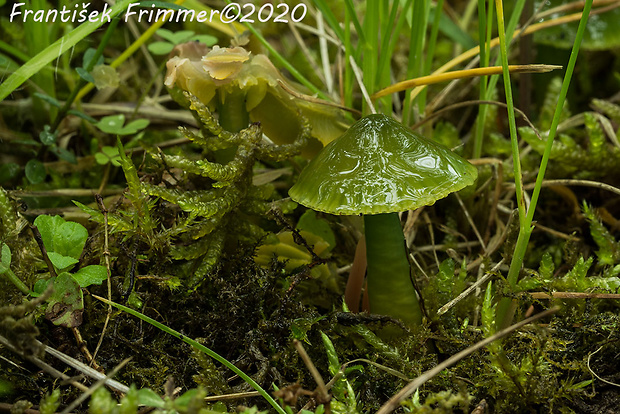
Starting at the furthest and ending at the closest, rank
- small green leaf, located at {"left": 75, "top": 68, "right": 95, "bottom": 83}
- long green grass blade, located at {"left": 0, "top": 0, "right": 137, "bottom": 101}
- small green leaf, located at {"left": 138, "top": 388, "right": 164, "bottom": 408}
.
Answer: small green leaf, located at {"left": 75, "top": 68, "right": 95, "bottom": 83}, long green grass blade, located at {"left": 0, "top": 0, "right": 137, "bottom": 101}, small green leaf, located at {"left": 138, "top": 388, "right": 164, "bottom": 408}

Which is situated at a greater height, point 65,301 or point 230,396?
point 65,301

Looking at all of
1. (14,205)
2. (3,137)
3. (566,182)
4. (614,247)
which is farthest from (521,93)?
(3,137)

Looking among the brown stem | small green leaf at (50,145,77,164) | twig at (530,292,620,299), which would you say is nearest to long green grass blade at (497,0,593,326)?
twig at (530,292,620,299)

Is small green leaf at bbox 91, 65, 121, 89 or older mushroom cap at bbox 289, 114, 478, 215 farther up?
small green leaf at bbox 91, 65, 121, 89

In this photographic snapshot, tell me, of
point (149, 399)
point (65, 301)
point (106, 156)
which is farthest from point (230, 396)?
point (106, 156)

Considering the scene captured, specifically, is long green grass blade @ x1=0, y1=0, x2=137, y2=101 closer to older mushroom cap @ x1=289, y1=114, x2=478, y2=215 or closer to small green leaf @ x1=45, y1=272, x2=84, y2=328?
small green leaf @ x1=45, y1=272, x2=84, y2=328

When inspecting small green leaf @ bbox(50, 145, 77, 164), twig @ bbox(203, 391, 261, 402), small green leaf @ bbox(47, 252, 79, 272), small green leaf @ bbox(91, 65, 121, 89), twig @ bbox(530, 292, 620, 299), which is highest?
small green leaf @ bbox(91, 65, 121, 89)

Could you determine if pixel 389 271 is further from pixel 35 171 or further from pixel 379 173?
pixel 35 171
